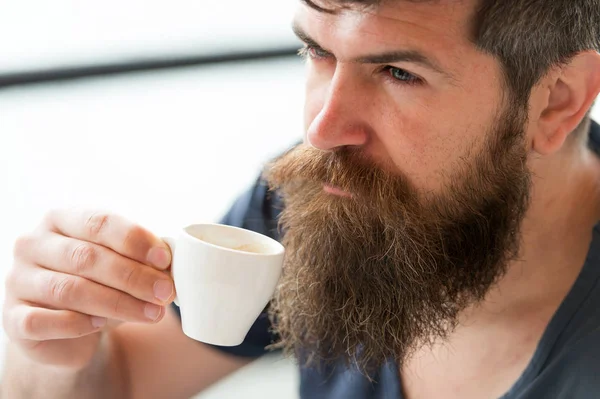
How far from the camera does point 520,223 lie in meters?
1.38

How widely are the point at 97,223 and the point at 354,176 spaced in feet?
1.26

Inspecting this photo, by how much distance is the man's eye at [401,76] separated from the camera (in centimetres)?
120

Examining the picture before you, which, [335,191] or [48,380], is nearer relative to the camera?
[335,191]

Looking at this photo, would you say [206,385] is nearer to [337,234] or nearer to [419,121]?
[337,234]

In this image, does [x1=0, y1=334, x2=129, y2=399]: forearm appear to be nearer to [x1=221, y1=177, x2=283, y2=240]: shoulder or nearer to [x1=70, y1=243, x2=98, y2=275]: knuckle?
[x1=70, y1=243, x2=98, y2=275]: knuckle

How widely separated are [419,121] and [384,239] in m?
0.19

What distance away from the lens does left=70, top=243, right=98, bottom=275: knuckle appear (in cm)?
115

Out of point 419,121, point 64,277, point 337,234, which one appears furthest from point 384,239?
point 64,277

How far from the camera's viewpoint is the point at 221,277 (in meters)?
1.02

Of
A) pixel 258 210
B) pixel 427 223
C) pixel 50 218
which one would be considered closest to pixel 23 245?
pixel 50 218

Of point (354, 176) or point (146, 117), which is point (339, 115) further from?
point (146, 117)

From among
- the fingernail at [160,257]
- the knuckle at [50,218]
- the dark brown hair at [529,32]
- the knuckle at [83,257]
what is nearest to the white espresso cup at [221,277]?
the fingernail at [160,257]

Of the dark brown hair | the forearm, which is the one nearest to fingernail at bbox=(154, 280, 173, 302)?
the forearm

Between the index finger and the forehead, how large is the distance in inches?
15.3
